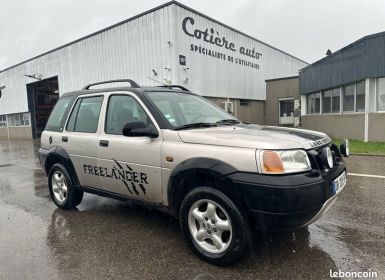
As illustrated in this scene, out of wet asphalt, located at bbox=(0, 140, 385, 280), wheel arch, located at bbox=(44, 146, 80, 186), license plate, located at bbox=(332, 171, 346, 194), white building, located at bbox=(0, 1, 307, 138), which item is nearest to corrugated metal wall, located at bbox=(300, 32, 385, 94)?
white building, located at bbox=(0, 1, 307, 138)

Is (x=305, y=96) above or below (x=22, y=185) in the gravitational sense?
above

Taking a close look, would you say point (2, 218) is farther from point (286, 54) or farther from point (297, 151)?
point (286, 54)

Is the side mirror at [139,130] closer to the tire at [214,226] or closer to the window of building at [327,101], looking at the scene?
the tire at [214,226]

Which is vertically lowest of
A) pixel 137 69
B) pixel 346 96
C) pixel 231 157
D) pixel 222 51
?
pixel 231 157

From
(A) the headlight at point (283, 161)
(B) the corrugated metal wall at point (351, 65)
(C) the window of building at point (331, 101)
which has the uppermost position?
(B) the corrugated metal wall at point (351, 65)

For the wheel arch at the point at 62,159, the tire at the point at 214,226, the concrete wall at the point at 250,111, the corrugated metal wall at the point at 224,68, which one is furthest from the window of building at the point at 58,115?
the concrete wall at the point at 250,111

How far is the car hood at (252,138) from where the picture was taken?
2959 mm

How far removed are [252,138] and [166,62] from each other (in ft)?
48.7

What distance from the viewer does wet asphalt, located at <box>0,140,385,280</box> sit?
3037 mm

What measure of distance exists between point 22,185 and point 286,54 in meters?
28.6

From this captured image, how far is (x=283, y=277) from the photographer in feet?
9.45

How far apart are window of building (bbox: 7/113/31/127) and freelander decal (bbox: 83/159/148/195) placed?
98.7ft

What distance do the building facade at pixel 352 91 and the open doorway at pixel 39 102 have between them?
22.9m

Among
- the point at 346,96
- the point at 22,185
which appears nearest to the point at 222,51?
the point at 346,96
